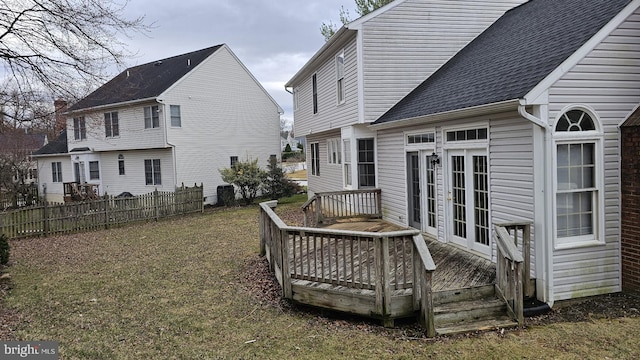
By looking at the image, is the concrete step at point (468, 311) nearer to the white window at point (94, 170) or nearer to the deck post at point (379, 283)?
the deck post at point (379, 283)

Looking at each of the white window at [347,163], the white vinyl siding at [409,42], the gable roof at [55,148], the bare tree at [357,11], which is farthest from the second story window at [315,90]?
the gable roof at [55,148]

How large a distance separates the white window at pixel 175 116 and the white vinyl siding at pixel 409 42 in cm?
1409

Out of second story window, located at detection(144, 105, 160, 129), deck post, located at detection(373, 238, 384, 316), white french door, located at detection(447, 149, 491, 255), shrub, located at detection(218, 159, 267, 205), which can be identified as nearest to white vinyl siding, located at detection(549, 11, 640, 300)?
white french door, located at detection(447, 149, 491, 255)

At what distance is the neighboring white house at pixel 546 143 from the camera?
21.6ft

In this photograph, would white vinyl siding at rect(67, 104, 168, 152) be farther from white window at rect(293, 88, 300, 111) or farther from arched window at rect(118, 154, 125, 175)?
white window at rect(293, 88, 300, 111)

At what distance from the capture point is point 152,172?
81.6 feet

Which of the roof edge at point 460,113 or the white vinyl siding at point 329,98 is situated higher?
the white vinyl siding at point 329,98

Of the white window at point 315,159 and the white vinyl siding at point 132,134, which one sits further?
the white vinyl siding at point 132,134

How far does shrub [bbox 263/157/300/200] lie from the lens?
938 inches

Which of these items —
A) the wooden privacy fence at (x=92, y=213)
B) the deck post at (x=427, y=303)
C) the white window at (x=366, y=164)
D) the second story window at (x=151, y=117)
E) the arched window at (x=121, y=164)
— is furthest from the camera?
the arched window at (x=121, y=164)

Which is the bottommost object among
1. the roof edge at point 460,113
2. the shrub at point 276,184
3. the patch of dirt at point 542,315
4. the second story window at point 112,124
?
the patch of dirt at point 542,315

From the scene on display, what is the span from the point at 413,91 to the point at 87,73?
8475 mm

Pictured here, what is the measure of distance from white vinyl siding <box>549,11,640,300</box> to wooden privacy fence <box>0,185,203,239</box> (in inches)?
Answer: 605

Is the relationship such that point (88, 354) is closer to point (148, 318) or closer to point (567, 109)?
point (148, 318)
